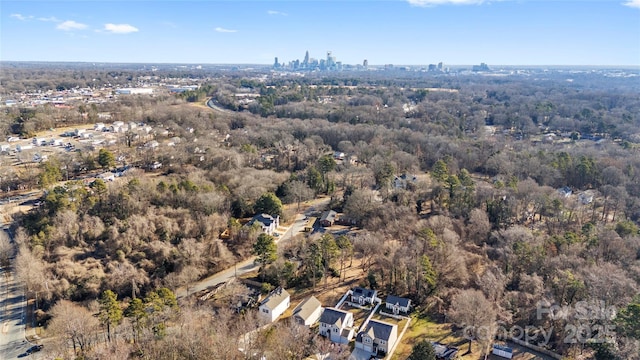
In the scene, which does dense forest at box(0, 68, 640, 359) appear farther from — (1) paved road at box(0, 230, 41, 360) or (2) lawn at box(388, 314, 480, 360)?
(1) paved road at box(0, 230, 41, 360)

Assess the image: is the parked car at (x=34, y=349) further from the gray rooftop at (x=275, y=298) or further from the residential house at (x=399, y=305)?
the residential house at (x=399, y=305)

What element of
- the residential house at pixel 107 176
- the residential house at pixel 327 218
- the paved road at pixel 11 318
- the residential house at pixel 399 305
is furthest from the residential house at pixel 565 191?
the residential house at pixel 107 176

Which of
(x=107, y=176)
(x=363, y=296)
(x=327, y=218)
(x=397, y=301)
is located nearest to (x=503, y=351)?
(x=397, y=301)

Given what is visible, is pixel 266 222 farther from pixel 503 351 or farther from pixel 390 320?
pixel 503 351

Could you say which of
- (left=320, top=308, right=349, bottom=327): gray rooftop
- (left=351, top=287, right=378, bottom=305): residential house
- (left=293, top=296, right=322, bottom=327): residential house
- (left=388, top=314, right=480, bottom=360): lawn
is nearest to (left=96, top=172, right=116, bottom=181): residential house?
(left=293, top=296, right=322, bottom=327): residential house

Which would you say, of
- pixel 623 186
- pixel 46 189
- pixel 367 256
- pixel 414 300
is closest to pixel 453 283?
pixel 414 300

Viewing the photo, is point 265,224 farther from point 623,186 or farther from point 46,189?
point 623,186
